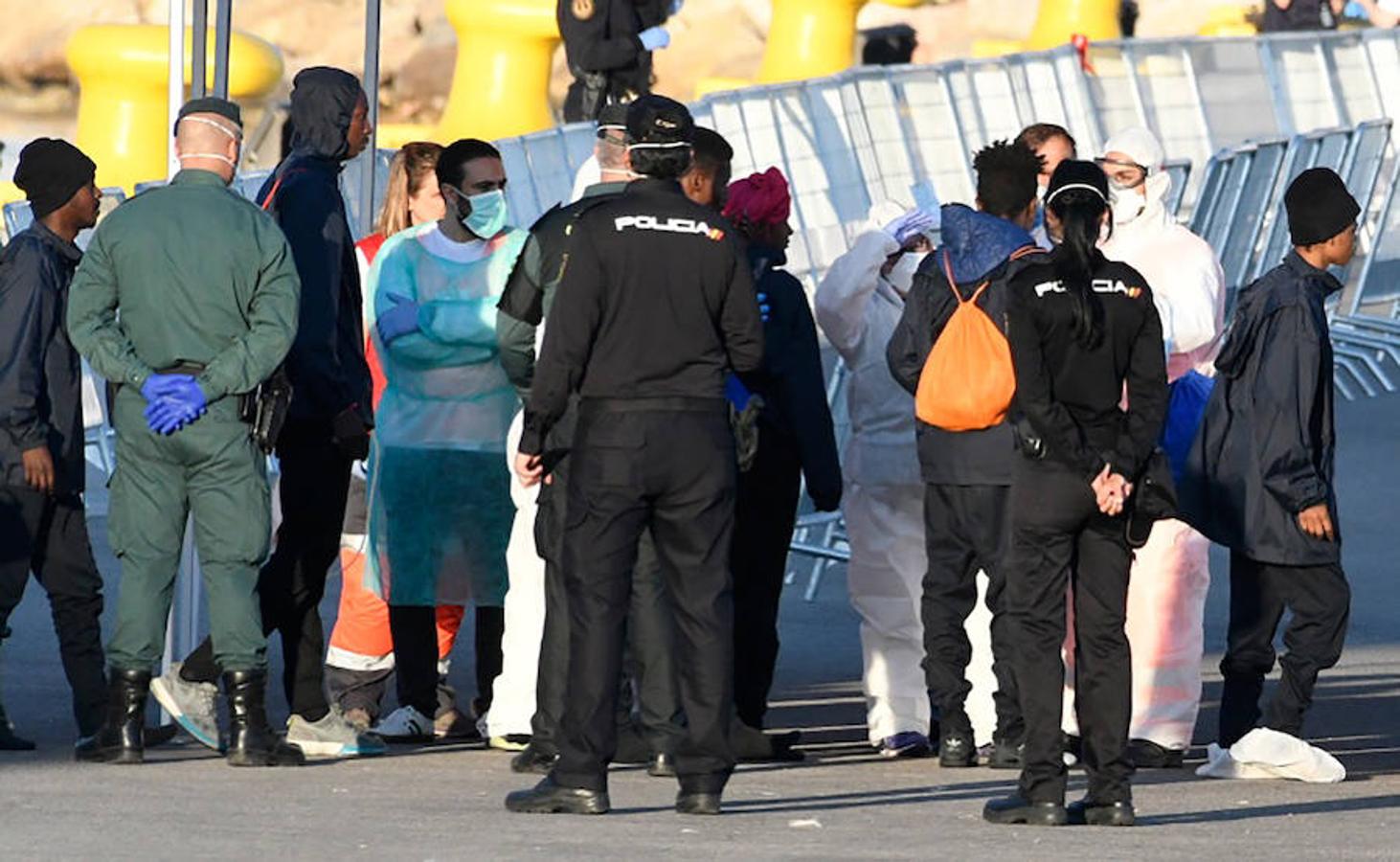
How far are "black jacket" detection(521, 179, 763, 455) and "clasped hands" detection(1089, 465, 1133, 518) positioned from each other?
97 centimetres

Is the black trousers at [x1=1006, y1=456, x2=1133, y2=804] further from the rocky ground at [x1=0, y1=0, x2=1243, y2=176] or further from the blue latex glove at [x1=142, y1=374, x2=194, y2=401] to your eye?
the rocky ground at [x1=0, y1=0, x2=1243, y2=176]

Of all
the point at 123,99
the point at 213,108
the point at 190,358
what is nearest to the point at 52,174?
the point at 213,108

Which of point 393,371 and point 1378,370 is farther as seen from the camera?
point 1378,370

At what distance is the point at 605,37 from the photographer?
21938mm

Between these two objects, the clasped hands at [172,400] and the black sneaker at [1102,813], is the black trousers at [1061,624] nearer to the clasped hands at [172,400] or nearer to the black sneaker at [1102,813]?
the black sneaker at [1102,813]

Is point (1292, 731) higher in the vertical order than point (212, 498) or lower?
lower

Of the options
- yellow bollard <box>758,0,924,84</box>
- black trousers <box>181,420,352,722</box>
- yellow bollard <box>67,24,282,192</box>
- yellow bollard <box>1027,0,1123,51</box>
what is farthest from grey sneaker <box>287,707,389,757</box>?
yellow bollard <box>1027,0,1123,51</box>

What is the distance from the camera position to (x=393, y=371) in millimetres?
10180

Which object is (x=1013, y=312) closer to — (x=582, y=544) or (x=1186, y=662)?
(x=582, y=544)

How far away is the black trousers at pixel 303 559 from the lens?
9695mm

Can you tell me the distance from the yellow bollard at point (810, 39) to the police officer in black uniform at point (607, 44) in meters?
→ 2.97

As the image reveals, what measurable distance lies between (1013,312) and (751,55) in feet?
91.8

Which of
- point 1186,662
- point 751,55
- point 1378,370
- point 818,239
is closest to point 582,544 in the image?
point 1186,662

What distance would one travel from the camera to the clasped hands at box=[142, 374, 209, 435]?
29.7ft
